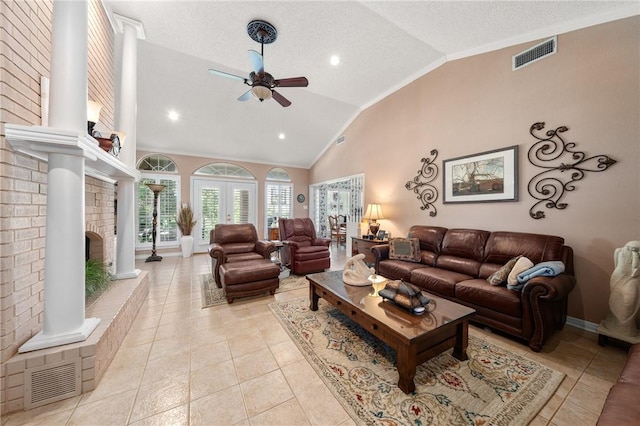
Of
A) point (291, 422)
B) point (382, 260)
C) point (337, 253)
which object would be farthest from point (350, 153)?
point (291, 422)

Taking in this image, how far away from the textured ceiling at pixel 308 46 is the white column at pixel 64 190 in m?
1.71

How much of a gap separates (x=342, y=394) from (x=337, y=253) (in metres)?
4.98

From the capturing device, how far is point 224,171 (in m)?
6.74

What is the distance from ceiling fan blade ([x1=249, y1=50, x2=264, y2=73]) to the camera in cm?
243

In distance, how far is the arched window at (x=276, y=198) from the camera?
7309mm

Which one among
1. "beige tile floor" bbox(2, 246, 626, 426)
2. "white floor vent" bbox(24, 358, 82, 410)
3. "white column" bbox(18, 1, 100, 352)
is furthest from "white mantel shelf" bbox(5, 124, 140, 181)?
"beige tile floor" bbox(2, 246, 626, 426)

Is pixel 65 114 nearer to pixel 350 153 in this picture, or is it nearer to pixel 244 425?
pixel 244 425

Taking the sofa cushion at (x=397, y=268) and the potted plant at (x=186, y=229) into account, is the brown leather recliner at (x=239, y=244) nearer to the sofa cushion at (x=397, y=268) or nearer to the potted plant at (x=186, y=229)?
the sofa cushion at (x=397, y=268)

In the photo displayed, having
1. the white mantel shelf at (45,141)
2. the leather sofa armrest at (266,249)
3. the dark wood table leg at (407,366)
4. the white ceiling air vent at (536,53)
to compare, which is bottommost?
the dark wood table leg at (407,366)

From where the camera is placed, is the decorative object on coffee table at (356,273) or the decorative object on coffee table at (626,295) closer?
the decorative object on coffee table at (626,295)

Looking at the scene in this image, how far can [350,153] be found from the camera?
5891mm

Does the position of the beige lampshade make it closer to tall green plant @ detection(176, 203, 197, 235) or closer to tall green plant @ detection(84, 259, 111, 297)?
tall green plant @ detection(84, 259, 111, 297)

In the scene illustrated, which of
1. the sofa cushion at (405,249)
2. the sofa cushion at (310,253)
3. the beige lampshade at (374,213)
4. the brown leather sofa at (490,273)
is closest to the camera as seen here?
the brown leather sofa at (490,273)

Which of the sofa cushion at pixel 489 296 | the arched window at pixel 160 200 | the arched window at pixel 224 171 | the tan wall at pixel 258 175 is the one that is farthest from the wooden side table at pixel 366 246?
the arched window at pixel 160 200
